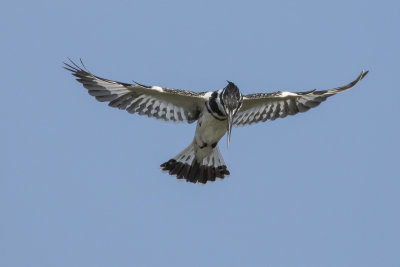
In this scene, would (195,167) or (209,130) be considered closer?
(209,130)

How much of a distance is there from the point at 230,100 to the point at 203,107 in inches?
41.2

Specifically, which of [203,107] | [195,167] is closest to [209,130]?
[203,107]

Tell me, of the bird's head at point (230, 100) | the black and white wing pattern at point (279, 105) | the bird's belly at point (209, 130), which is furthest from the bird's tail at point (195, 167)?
the bird's head at point (230, 100)

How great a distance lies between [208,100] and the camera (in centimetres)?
1636

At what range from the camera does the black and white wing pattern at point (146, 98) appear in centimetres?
1619

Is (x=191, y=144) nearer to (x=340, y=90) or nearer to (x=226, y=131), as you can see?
(x=226, y=131)

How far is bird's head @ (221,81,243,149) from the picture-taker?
15.7 m

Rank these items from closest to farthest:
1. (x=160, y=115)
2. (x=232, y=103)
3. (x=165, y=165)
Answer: (x=232, y=103) < (x=160, y=115) < (x=165, y=165)

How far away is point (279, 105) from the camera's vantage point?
679 inches

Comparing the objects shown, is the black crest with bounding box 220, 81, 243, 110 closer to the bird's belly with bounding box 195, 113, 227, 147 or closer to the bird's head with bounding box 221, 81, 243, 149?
the bird's head with bounding box 221, 81, 243, 149

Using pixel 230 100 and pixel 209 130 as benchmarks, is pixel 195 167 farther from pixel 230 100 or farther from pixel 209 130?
pixel 230 100

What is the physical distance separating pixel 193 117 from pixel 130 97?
124cm

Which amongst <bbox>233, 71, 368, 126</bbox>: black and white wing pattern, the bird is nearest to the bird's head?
the bird

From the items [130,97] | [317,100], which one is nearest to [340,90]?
[317,100]
